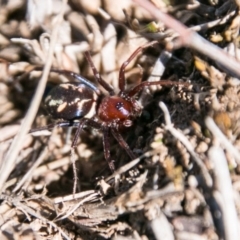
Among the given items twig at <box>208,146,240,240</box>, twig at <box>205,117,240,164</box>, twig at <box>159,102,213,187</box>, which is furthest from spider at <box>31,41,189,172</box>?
twig at <box>208,146,240,240</box>

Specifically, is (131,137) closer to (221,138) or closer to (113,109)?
(113,109)

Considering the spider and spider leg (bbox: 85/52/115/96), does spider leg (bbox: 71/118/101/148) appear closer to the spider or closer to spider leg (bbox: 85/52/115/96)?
the spider

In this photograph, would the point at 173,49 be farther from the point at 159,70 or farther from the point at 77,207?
the point at 77,207

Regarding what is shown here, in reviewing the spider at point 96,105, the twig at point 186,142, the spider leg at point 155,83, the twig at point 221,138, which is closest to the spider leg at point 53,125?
the spider at point 96,105

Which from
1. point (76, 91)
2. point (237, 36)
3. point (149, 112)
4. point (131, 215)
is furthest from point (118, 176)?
point (237, 36)

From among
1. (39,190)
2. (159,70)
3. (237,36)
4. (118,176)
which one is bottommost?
(39,190)

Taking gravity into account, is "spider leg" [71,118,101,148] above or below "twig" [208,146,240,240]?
below

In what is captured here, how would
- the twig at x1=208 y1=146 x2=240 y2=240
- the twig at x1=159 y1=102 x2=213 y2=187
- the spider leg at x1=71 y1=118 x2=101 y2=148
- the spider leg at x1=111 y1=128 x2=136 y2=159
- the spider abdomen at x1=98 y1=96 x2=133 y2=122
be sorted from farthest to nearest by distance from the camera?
the spider abdomen at x1=98 y1=96 x2=133 y2=122
the spider leg at x1=71 y1=118 x2=101 y2=148
the spider leg at x1=111 y1=128 x2=136 y2=159
the twig at x1=159 y1=102 x2=213 y2=187
the twig at x1=208 y1=146 x2=240 y2=240
